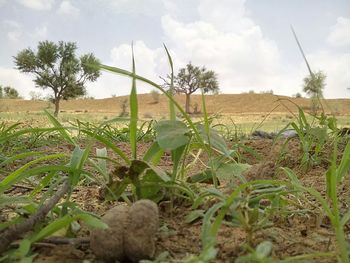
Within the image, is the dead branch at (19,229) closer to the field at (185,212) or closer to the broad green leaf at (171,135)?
the field at (185,212)

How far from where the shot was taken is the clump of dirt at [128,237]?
709 mm

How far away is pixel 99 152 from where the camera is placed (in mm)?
1217

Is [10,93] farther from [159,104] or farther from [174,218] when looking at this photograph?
[174,218]

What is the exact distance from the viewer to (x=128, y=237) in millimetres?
716

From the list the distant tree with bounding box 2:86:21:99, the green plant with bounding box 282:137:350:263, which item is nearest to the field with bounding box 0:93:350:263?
the green plant with bounding box 282:137:350:263

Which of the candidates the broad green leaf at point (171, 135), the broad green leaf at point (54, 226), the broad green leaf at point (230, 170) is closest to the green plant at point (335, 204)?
the broad green leaf at point (230, 170)

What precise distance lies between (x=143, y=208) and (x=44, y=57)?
29.4 m

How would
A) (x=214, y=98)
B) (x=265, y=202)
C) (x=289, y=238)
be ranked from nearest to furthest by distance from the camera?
1. (x=289, y=238)
2. (x=265, y=202)
3. (x=214, y=98)

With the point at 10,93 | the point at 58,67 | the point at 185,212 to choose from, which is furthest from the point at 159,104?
the point at 185,212

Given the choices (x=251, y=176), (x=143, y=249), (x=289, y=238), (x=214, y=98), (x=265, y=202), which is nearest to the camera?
(x=143, y=249)

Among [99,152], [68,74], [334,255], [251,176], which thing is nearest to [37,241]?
[99,152]

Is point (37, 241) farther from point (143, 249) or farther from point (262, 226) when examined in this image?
point (262, 226)

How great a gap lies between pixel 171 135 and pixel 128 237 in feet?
1.03

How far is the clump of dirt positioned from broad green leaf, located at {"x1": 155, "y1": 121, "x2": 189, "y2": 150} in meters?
0.21
